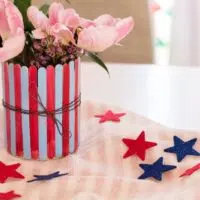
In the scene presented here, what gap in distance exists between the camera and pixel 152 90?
4.45ft

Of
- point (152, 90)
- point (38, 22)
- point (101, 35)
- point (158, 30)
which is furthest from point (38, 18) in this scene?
point (158, 30)

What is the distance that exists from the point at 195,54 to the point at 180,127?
120 centimetres

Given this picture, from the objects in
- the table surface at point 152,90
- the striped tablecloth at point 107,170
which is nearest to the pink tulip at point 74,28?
the striped tablecloth at point 107,170

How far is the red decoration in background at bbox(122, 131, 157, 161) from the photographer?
1.04 meters

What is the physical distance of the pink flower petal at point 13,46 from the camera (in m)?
0.88

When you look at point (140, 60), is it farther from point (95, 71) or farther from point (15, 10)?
point (15, 10)

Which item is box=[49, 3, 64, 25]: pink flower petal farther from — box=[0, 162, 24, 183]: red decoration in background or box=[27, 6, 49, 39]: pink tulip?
box=[0, 162, 24, 183]: red decoration in background

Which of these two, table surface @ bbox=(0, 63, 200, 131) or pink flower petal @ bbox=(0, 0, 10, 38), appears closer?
pink flower petal @ bbox=(0, 0, 10, 38)

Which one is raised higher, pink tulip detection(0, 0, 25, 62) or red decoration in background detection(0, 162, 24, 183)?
pink tulip detection(0, 0, 25, 62)

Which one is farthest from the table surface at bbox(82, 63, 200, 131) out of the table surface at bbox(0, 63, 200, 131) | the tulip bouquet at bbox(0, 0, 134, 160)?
the tulip bouquet at bbox(0, 0, 134, 160)

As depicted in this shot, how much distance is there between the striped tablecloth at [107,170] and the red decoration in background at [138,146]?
0.01 meters

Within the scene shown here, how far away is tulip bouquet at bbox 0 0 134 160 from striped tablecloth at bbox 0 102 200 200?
0.12 feet

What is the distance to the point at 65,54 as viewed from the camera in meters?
0.97

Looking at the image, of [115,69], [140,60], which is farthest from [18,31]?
[140,60]
